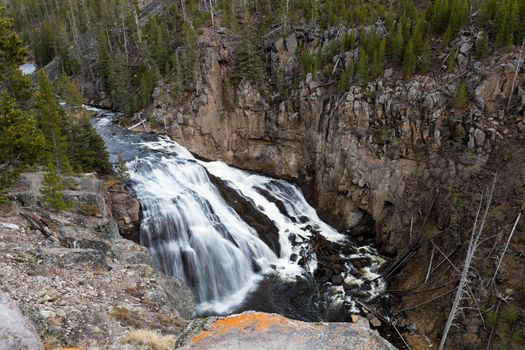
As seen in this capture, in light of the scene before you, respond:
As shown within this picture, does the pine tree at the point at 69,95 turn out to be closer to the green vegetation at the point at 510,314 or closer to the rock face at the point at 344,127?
the rock face at the point at 344,127

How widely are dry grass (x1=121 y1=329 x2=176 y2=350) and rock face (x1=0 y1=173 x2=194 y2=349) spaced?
0.25 metres

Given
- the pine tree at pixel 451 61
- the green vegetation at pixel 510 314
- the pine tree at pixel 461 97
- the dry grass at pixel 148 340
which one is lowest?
the green vegetation at pixel 510 314

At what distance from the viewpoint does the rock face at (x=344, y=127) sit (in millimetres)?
24547

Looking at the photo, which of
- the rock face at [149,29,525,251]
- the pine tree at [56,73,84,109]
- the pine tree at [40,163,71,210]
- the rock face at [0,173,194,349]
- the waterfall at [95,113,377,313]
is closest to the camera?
the rock face at [0,173,194,349]

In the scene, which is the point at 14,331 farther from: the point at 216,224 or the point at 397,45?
the point at 397,45

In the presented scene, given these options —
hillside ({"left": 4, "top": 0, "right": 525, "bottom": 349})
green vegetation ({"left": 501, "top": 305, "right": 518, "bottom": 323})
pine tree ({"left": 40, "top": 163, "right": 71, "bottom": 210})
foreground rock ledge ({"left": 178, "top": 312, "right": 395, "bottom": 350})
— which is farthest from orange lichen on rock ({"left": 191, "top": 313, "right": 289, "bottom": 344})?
green vegetation ({"left": 501, "top": 305, "right": 518, "bottom": 323})

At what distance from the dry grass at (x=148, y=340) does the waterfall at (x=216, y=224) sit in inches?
463

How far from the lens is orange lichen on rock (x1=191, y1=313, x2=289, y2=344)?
6.20 metres

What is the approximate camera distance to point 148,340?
779 centimetres

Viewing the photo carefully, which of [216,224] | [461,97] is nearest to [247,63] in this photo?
[216,224]

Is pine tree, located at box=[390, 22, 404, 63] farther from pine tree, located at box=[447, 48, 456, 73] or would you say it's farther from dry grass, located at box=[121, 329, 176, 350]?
dry grass, located at box=[121, 329, 176, 350]

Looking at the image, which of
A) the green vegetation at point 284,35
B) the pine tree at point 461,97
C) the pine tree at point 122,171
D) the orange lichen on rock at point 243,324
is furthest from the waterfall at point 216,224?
the orange lichen on rock at point 243,324

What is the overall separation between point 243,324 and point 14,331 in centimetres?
343

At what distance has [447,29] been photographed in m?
27.8
